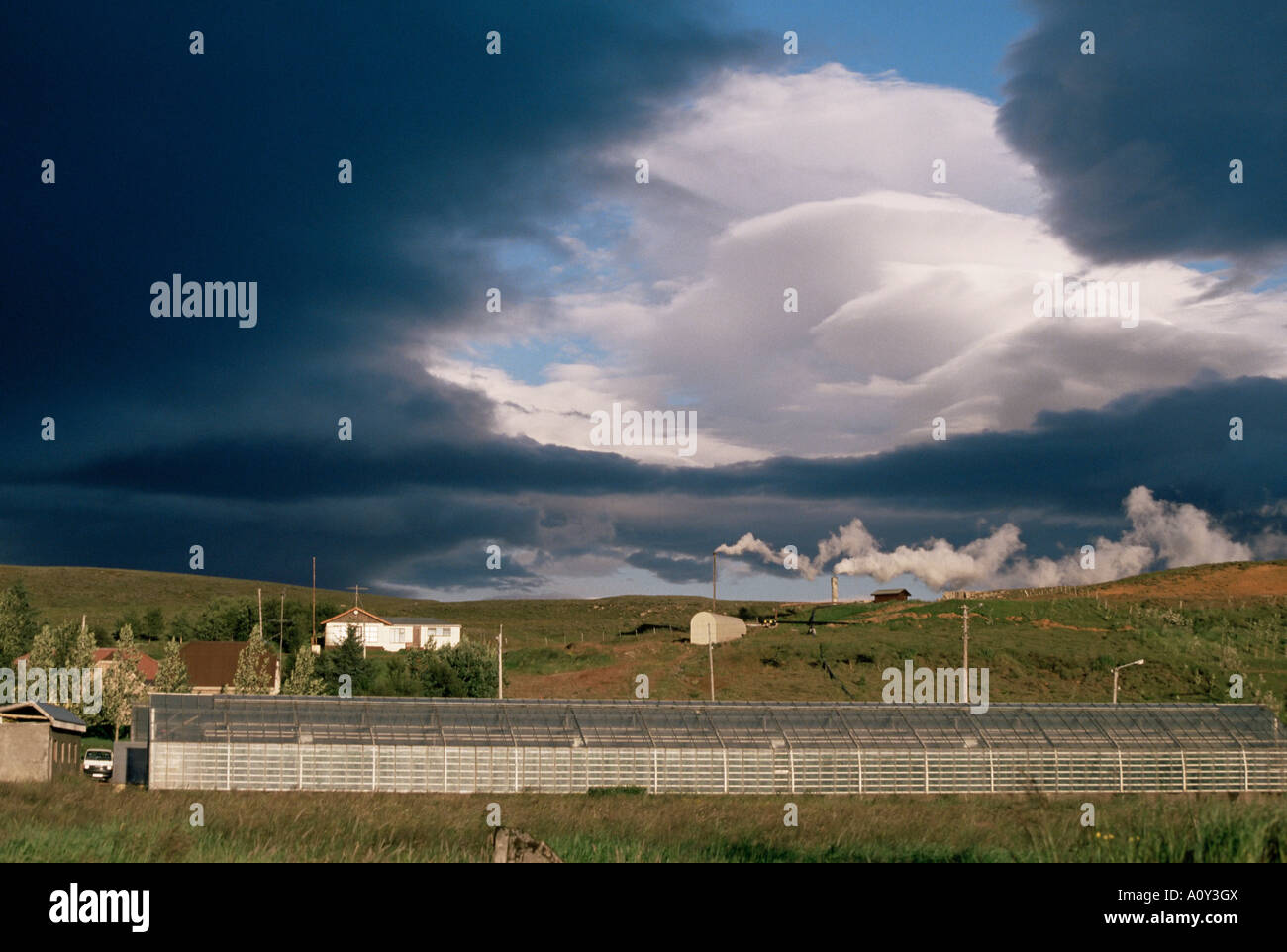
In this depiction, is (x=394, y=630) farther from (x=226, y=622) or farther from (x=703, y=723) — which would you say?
(x=703, y=723)

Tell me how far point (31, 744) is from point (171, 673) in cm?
3194

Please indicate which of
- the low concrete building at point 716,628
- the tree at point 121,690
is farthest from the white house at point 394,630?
the tree at point 121,690

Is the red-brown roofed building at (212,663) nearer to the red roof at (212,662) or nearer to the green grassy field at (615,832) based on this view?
the red roof at (212,662)

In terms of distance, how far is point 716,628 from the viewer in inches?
4323

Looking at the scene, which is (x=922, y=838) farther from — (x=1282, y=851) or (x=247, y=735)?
(x=247, y=735)

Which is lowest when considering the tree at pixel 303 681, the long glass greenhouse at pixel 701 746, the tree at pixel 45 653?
the long glass greenhouse at pixel 701 746

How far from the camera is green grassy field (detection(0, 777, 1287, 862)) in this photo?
45.1 feet

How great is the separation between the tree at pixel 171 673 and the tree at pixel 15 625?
86.4 feet

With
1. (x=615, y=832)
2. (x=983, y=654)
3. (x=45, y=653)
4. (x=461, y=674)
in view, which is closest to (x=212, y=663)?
(x=45, y=653)

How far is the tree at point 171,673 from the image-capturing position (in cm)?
7306

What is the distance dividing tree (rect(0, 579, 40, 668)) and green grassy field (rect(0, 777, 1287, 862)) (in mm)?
75579

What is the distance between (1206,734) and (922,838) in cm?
3897

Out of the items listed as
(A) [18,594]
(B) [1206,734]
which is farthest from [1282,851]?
(A) [18,594]
